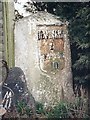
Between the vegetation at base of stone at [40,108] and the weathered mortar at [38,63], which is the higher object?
the weathered mortar at [38,63]

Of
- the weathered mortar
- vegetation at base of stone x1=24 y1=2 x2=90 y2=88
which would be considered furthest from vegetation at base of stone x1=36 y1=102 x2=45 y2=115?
vegetation at base of stone x1=24 y1=2 x2=90 y2=88

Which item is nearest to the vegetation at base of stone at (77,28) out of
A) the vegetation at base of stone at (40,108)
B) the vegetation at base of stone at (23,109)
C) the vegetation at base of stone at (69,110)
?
the vegetation at base of stone at (69,110)

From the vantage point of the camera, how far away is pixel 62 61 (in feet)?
13.0

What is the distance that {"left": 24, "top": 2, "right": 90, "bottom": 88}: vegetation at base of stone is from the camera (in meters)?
3.95

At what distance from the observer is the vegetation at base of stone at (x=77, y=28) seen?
13.0ft

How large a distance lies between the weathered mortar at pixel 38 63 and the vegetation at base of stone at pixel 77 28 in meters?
0.07

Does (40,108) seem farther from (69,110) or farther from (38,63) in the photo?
(38,63)

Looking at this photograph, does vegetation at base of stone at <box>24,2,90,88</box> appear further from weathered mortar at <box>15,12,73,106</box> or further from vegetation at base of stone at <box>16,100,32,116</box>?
vegetation at base of stone at <box>16,100,32,116</box>

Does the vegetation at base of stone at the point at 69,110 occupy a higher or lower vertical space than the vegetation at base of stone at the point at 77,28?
lower

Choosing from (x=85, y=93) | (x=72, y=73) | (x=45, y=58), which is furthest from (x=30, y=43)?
(x=85, y=93)

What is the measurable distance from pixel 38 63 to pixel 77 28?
59 cm

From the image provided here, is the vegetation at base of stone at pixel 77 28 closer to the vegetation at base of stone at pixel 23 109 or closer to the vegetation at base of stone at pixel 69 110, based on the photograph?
the vegetation at base of stone at pixel 69 110

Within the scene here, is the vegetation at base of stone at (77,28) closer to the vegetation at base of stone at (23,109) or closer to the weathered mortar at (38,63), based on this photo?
the weathered mortar at (38,63)

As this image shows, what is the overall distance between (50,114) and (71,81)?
0.43 meters
